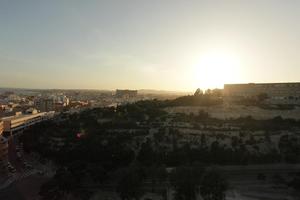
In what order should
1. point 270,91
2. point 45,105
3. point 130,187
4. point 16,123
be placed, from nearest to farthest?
1. point 130,187
2. point 16,123
3. point 270,91
4. point 45,105

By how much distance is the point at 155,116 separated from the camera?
46.8m

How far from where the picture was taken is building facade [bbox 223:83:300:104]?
59.7 meters

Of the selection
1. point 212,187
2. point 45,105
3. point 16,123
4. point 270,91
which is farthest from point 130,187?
point 45,105

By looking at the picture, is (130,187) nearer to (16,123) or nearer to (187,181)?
(187,181)

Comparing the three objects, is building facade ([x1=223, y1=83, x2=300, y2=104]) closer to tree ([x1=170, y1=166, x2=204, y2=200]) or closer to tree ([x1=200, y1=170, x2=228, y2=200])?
tree ([x1=170, y1=166, x2=204, y2=200])

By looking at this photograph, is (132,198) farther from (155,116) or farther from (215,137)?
(155,116)

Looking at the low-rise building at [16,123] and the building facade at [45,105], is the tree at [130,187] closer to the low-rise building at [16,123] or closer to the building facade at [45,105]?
the low-rise building at [16,123]

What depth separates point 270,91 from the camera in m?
64.4

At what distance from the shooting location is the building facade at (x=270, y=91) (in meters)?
59.7

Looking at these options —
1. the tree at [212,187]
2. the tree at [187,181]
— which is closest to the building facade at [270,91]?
the tree at [187,181]

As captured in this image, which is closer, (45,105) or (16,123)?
(16,123)

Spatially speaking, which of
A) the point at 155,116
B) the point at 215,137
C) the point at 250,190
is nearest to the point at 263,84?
the point at 155,116

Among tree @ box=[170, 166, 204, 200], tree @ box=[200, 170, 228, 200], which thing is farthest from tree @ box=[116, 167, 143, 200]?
tree @ box=[200, 170, 228, 200]

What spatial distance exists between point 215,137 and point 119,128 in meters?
11.1
